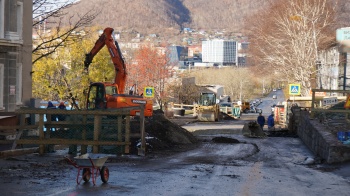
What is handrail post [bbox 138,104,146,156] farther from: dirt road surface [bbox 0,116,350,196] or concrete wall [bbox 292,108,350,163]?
concrete wall [bbox 292,108,350,163]

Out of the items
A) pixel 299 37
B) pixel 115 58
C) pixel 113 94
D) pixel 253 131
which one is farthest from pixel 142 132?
pixel 299 37

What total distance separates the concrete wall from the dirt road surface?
18.1 inches

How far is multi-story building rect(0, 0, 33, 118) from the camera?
29797mm

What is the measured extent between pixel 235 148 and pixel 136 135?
21.7 ft

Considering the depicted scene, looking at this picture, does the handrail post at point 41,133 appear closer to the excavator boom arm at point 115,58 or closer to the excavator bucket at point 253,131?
the excavator boom arm at point 115,58

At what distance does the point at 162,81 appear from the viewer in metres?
94.1

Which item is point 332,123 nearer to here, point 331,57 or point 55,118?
point 55,118

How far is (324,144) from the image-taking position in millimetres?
21578

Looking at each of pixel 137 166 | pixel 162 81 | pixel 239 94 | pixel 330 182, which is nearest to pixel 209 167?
pixel 137 166

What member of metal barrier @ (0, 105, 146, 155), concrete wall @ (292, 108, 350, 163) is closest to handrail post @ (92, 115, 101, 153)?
metal barrier @ (0, 105, 146, 155)

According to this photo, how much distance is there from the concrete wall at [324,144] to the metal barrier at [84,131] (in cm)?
569

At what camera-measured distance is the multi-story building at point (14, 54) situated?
97.8 ft

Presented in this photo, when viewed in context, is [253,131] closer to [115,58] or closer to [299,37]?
[115,58]

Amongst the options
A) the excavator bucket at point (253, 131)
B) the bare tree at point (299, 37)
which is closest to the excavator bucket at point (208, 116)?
the bare tree at point (299, 37)
